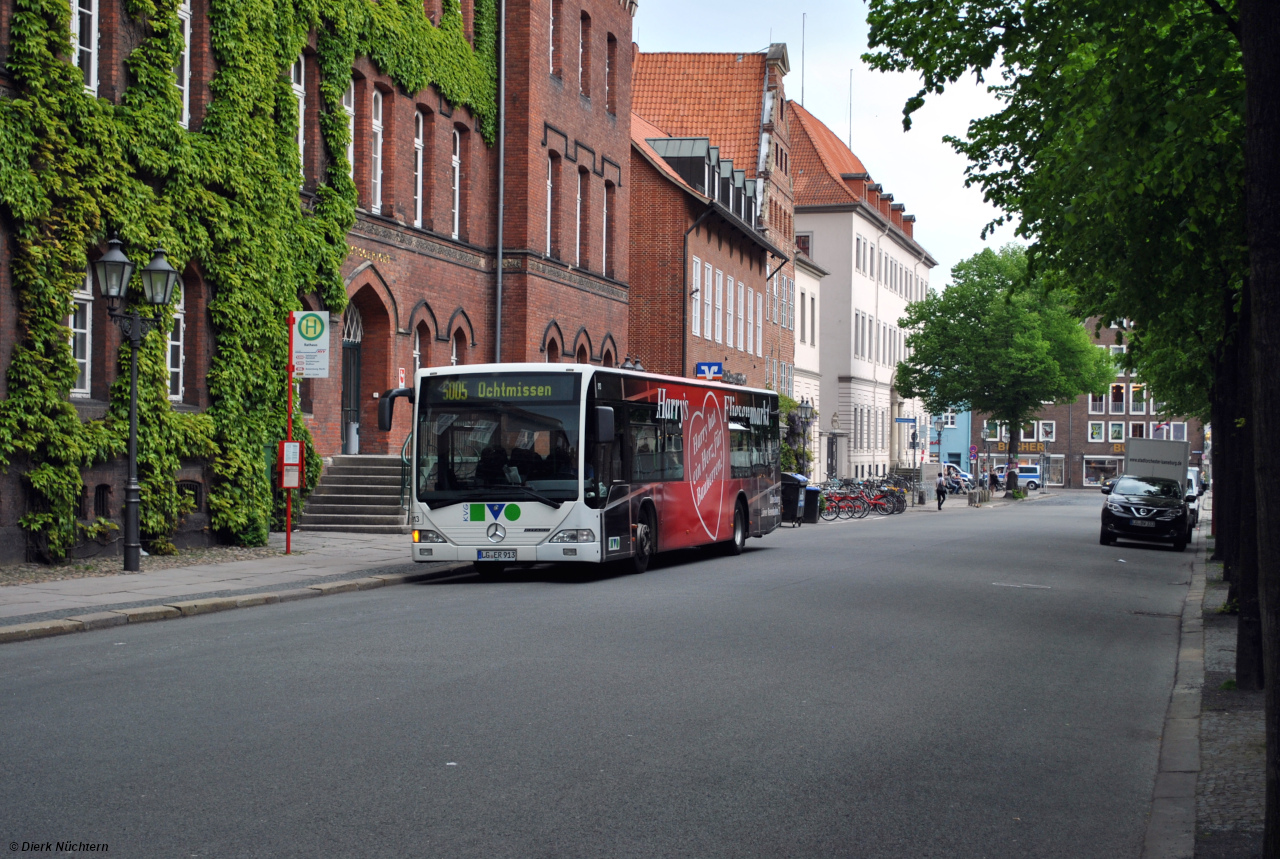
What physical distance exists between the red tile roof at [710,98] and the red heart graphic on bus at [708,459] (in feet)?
122

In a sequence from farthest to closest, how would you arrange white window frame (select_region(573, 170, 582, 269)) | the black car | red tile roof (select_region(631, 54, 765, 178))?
1. red tile roof (select_region(631, 54, 765, 178))
2. white window frame (select_region(573, 170, 582, 269))
3. the black car

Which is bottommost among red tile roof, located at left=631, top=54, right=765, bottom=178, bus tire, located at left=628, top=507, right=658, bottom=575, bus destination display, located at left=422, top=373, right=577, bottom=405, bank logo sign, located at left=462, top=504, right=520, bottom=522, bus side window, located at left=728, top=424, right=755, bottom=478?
bus tire, located at left=628, top=507, right=658, bottom=575

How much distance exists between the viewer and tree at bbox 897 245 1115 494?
7131 cm

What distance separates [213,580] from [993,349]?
6038 centimetres

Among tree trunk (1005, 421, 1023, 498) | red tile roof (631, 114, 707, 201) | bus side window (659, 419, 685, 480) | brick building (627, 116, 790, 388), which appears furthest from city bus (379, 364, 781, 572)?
tree trunk (1005, 421, 1023, 498)

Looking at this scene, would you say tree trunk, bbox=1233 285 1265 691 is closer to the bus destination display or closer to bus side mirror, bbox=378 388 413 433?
the bus destination display

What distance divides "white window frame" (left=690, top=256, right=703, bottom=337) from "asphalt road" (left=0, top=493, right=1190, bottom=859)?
33.0 meters

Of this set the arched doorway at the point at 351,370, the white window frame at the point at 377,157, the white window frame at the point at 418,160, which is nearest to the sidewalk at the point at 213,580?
the arched doorway at the point at 351,370

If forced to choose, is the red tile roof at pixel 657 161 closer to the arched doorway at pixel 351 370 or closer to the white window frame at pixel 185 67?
the arched doorway at pixel 351 370

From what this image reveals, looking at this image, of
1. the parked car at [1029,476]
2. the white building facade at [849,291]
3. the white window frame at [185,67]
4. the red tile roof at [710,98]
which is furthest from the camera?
the parked car at [1029,476]

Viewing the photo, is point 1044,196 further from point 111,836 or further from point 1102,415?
point 1102,415

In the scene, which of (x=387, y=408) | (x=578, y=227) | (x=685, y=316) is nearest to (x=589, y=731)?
(x=387, y=408)

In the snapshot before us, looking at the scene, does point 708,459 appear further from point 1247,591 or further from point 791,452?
point 791,452

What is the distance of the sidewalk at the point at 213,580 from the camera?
13247mm
